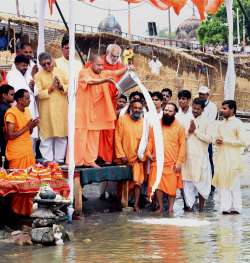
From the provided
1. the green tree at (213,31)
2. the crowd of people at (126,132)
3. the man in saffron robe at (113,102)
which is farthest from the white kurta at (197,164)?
the green tree at (213,31)

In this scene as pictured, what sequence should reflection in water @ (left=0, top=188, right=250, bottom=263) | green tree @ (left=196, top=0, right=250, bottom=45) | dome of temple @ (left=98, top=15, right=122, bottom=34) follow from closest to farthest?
reflection in water @ (left=0, top=188, right=250, bottom=263) → dome of temple @ (left=98, top=15, right=122, bottom=34) → green tree @ (left=196, top=0, right=250, bottom=45)

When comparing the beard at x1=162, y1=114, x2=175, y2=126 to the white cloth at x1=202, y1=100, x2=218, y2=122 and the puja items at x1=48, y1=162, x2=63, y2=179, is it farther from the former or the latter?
the puja items at x1=48, y1=162, x2=63, y2=179

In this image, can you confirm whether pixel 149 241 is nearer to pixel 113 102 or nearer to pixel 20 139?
pixel 20 139

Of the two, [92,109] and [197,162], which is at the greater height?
[92,109]

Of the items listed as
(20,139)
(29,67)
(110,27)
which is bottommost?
(20,139)

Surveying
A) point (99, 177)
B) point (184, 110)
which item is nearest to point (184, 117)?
point (184, 110)

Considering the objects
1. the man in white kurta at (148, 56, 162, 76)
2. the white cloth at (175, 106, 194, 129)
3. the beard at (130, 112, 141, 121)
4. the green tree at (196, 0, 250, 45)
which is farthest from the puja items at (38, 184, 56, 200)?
the green tree at (196, 0, 250, 45)

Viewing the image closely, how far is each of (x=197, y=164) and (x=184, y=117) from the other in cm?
76

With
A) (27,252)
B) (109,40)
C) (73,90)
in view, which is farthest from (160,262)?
(109,40)

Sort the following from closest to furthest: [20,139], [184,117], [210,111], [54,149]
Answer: [20,139], [54,149], [184,117], [210,111]

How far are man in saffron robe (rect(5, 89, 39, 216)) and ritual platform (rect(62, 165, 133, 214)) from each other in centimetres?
54

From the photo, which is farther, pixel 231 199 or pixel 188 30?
pixel 188 30

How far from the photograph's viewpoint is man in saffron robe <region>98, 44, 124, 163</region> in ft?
40.1

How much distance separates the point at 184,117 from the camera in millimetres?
12727
